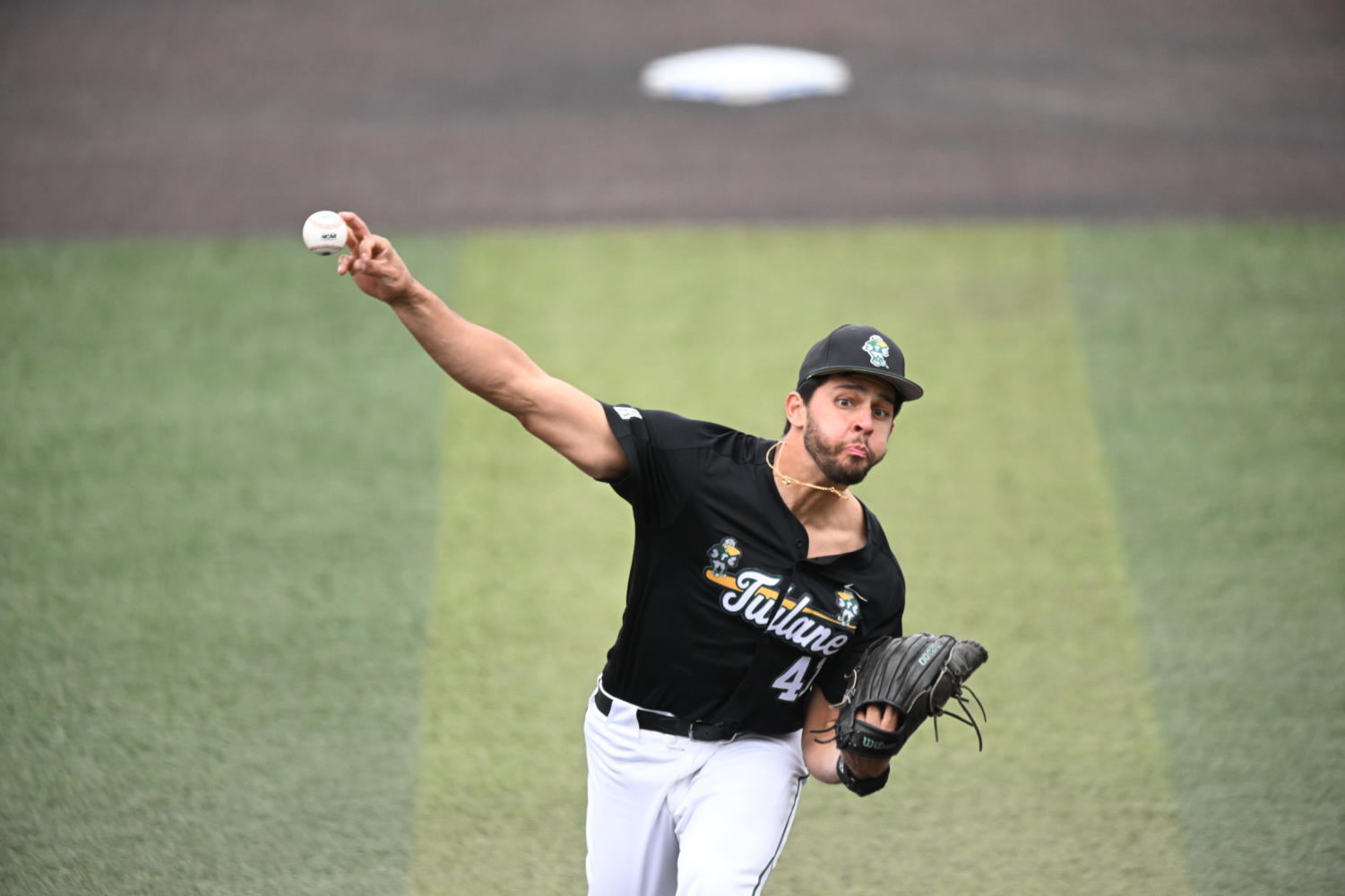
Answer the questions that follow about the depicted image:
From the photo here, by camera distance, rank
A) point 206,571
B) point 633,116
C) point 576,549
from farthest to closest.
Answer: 1. point 633,116
2. point 576,549
3. point 206,571

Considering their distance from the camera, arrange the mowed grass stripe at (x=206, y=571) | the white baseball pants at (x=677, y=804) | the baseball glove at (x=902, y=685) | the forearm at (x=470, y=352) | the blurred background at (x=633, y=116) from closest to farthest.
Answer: the forearm at (x=470, y=352), the baseball glove at (x=902, y=685), the white baseball pants at (x=677, y=804), the mowed grass stripe at (x=206, y=571), the blurred background at (x=633, y=116)

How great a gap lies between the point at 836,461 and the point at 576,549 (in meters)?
2.93

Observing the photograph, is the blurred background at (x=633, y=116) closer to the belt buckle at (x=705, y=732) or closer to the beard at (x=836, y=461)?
the beard at (x=836, y=461)

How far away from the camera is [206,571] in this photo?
6129 millimetres

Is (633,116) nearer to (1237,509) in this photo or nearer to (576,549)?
(576,549)

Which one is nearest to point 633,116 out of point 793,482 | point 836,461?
point 793,482

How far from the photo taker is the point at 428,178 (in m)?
8.38

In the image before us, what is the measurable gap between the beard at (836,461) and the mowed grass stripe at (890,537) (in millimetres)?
1931

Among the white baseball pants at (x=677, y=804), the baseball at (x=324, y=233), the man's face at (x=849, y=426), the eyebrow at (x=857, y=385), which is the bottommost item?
the white baseball pants at (x=677, y=804)

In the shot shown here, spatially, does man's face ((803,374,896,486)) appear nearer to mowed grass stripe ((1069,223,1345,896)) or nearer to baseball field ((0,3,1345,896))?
baseball field ((0,3,1345,896))

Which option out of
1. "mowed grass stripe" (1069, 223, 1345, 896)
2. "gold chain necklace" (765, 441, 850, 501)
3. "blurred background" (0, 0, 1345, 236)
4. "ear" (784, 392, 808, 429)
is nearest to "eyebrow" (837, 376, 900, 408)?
"ear" (784, 392, 808, 429)


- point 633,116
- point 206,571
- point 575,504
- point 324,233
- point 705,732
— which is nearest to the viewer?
point 324,233

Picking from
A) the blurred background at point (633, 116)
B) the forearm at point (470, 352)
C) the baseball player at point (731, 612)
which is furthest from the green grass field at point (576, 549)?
the forearm at point (470, 352)

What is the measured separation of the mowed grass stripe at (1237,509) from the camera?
16.9 feet
